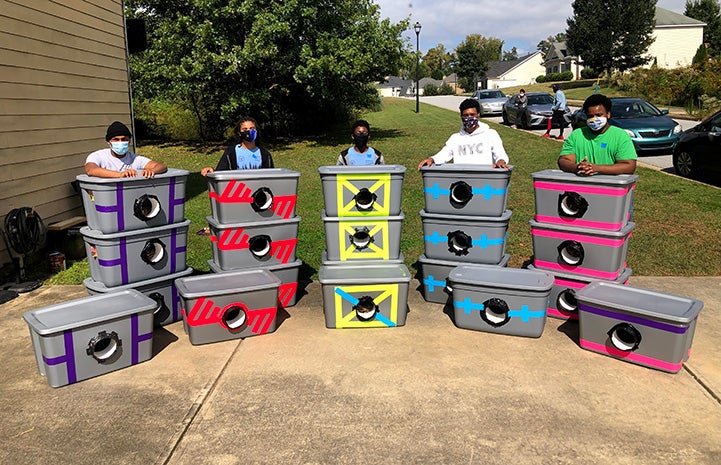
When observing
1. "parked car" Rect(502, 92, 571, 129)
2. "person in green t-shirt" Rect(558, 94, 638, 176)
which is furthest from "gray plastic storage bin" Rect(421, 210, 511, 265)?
"parked car" Rect(502, 92, 571, 129)

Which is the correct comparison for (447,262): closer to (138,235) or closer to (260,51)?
(138,235)

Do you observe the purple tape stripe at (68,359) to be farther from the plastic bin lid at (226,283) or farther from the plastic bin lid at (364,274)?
the plastic bin lid at (364,274)

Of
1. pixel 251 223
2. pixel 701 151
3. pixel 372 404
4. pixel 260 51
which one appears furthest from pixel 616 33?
pixel 372 404

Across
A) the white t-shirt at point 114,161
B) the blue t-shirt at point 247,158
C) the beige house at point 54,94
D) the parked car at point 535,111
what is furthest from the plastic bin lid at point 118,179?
the parked car at point 535,111

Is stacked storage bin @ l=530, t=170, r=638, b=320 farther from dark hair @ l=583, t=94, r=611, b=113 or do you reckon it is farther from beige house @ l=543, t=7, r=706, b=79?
beige house @ l=543, t=7, r=706, b=79

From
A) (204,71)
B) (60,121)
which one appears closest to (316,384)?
(60,121)

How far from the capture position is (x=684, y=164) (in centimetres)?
1274

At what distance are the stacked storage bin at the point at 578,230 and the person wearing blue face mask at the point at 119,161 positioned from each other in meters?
3.70

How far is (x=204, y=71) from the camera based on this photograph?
18.1m

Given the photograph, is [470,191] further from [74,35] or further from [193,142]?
[193,142]

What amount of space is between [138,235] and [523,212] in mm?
6920

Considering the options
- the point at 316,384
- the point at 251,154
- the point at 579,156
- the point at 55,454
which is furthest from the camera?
the point at 251,154

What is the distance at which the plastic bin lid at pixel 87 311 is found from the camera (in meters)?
4.25

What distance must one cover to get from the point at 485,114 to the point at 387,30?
14010 mm
